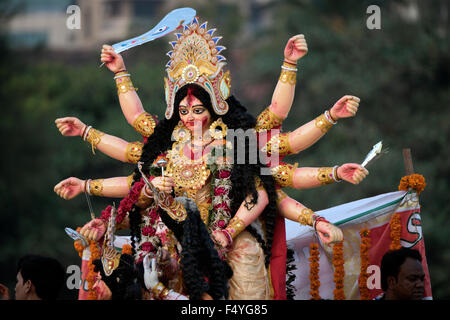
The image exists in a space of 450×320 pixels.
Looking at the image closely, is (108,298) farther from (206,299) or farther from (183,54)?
(183,54)

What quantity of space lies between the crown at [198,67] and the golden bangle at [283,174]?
672 mm

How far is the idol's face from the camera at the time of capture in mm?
6969

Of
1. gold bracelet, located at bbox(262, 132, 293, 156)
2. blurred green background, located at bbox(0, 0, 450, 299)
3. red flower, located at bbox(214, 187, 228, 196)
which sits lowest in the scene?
red flower, located at bbox(214, 187, 228, 196)

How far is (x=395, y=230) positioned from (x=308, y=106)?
13939 millimetres

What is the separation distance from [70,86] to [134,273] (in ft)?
63.6

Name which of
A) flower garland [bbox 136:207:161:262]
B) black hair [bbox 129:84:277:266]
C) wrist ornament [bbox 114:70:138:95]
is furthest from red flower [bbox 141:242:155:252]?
wrist ornament [bbox 114:70:138:95]

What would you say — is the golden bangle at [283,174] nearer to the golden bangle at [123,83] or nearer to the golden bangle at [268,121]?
the golden bangle at [268,121]

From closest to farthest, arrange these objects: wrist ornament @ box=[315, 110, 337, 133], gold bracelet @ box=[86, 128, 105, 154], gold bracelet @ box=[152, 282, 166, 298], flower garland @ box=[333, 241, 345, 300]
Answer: gold bracelet @ box=[152, 282, 166, 298], wrist ornament @ box=[315, 110, 337, 133], gold bracelet @ box=[86, 128, 105, 154], flower garland @ box=[333, 241, 345, 300]

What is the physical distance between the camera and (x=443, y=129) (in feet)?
64.6

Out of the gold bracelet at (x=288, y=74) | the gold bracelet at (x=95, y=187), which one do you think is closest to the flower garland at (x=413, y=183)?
the gold bracelet at (x=288, y=74)

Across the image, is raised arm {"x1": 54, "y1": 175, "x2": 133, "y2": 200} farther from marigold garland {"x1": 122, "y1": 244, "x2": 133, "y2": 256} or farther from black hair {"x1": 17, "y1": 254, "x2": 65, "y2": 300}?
black hair {"x1": 17, "y1": 254, "x2": 65, "y2": 300}

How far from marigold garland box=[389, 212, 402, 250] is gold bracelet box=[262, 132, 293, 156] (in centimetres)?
127

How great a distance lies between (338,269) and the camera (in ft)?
24.4

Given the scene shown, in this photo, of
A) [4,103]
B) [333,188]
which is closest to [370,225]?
[333,188]
